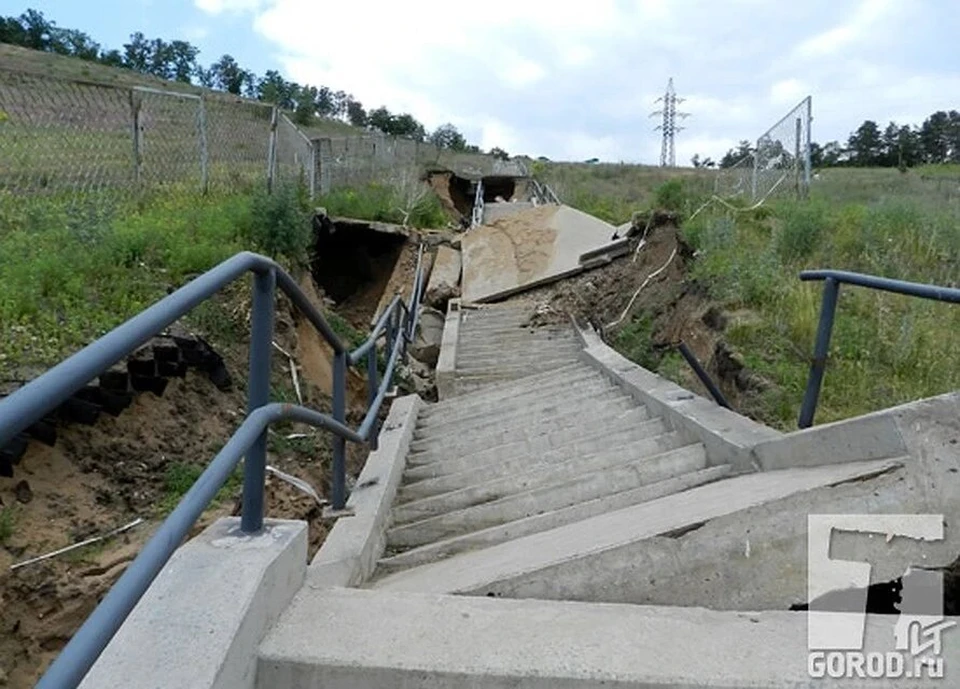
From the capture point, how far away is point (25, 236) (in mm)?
5762

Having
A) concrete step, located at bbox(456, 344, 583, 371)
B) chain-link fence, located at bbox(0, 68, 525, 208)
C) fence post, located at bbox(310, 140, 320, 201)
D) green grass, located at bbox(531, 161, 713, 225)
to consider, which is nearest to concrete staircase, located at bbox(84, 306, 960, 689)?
concrete step, located at bbox(456, 344, 583, 371)

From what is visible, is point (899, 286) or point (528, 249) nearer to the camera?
point (899, 286)

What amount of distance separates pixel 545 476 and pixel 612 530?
3.71 ft

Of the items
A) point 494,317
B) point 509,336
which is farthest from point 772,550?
point 494,317

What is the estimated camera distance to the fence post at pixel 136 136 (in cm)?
771

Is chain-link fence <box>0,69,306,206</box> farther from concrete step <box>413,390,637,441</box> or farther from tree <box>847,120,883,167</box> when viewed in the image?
tree <box>847,120,883,167</box>

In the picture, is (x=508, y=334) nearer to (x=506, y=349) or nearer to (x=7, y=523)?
(x=506, y=349)

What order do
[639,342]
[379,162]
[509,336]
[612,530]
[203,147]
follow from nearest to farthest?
[612,530] < [639,342] < [203,147] < [509,336] < [379,162]

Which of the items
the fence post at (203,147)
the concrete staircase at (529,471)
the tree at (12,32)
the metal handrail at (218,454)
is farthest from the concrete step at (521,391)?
the tree at (12,32)

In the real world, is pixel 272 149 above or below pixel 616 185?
below

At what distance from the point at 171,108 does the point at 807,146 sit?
9.65 m

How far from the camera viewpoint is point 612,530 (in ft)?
8.63

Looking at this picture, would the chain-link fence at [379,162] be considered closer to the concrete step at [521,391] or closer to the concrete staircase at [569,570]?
the concrete step at [521,391]

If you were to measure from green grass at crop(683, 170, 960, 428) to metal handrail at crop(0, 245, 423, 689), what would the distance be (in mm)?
3248
